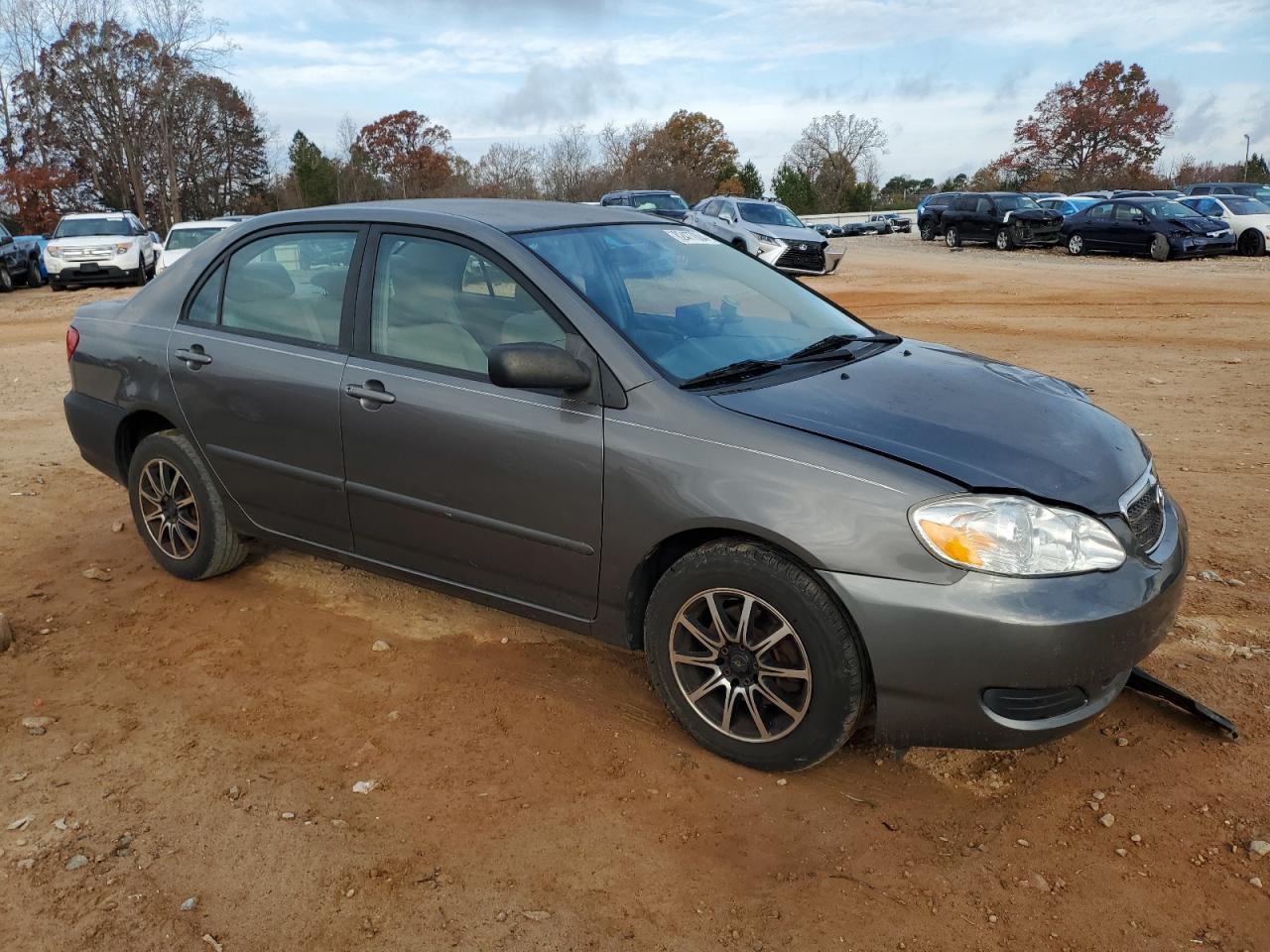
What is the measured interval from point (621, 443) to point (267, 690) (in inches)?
66.6

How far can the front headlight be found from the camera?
2732 mm

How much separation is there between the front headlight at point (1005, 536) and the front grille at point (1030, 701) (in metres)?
0.33

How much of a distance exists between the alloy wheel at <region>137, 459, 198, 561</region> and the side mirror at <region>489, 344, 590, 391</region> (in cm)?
208

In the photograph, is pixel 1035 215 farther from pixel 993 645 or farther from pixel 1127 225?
pixel 993 645

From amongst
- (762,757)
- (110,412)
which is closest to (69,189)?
(110,412)

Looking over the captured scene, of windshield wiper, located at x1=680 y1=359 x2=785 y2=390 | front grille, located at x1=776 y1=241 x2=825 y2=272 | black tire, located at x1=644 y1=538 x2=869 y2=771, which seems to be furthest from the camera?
front grille, located at x1=776 y1=241 x2=825 y2=272

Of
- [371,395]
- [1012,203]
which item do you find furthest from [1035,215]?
[371,395]

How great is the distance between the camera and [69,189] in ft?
142

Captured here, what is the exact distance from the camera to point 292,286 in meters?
4.15

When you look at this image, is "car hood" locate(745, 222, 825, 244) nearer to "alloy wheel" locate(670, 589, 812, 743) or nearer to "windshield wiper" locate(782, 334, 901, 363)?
"windshield wiper" locate(782, 334, 901, 363)

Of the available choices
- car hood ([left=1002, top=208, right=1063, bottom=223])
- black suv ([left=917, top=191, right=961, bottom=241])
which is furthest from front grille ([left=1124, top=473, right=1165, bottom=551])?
black suv ([left=917, top=191, right=961, bottom=241])

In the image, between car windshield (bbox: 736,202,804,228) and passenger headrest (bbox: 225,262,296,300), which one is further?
car windshield (bbox: 736,202,804,228)

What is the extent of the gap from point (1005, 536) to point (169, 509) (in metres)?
3.69

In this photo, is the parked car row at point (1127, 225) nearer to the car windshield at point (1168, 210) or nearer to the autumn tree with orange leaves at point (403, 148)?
the car windshield at point (1168, 210)
